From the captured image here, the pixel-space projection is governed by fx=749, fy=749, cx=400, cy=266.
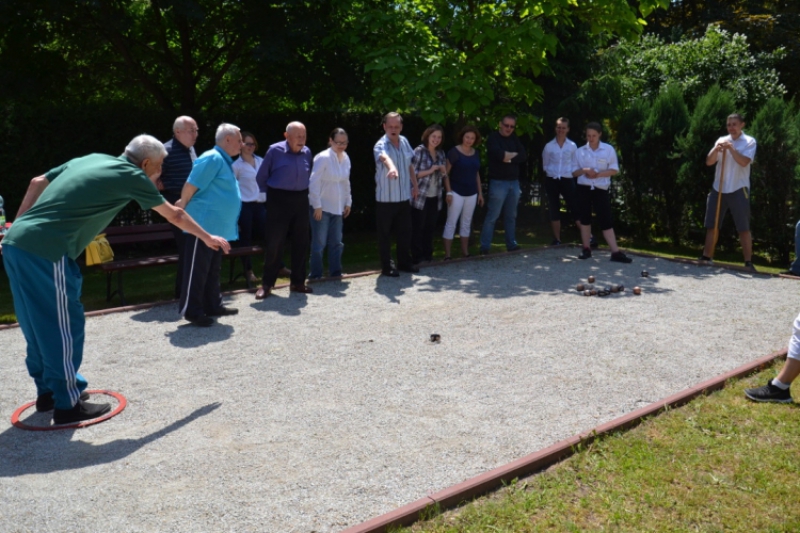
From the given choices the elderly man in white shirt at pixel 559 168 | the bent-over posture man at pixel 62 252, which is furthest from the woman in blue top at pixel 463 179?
the bent-over posture man at pixel 62 252

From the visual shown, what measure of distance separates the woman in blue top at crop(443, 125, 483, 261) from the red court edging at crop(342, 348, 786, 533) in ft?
18.8

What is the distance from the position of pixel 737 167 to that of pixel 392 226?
187 inches

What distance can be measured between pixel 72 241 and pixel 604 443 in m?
3.60

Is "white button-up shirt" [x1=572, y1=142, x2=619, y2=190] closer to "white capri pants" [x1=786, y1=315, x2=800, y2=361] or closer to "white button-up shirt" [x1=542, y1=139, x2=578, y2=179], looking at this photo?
"white button-up shirt" [x1=542, y1=139, x2=578, y2=179]

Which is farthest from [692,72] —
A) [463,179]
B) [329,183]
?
[329,183]

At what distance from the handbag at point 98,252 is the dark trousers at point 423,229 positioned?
407 centimetres

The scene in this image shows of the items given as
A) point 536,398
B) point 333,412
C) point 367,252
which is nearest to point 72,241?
point 333,412

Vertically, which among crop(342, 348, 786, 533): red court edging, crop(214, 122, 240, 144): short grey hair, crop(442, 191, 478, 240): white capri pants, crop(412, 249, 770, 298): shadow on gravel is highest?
crop(214, 122, 240, 144): short grey hair

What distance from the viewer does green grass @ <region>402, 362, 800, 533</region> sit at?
11.9ft

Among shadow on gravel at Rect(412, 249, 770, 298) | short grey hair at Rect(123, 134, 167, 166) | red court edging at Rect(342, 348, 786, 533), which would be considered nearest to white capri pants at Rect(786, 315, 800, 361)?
red court edging at Rect(342, 348, 786, 533)

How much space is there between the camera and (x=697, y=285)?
9.33 m

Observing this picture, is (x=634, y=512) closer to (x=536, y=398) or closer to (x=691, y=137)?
(x=536, y=398)

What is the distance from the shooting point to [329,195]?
9.32m

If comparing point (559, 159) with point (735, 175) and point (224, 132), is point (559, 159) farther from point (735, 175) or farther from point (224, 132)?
point (224, 132)
